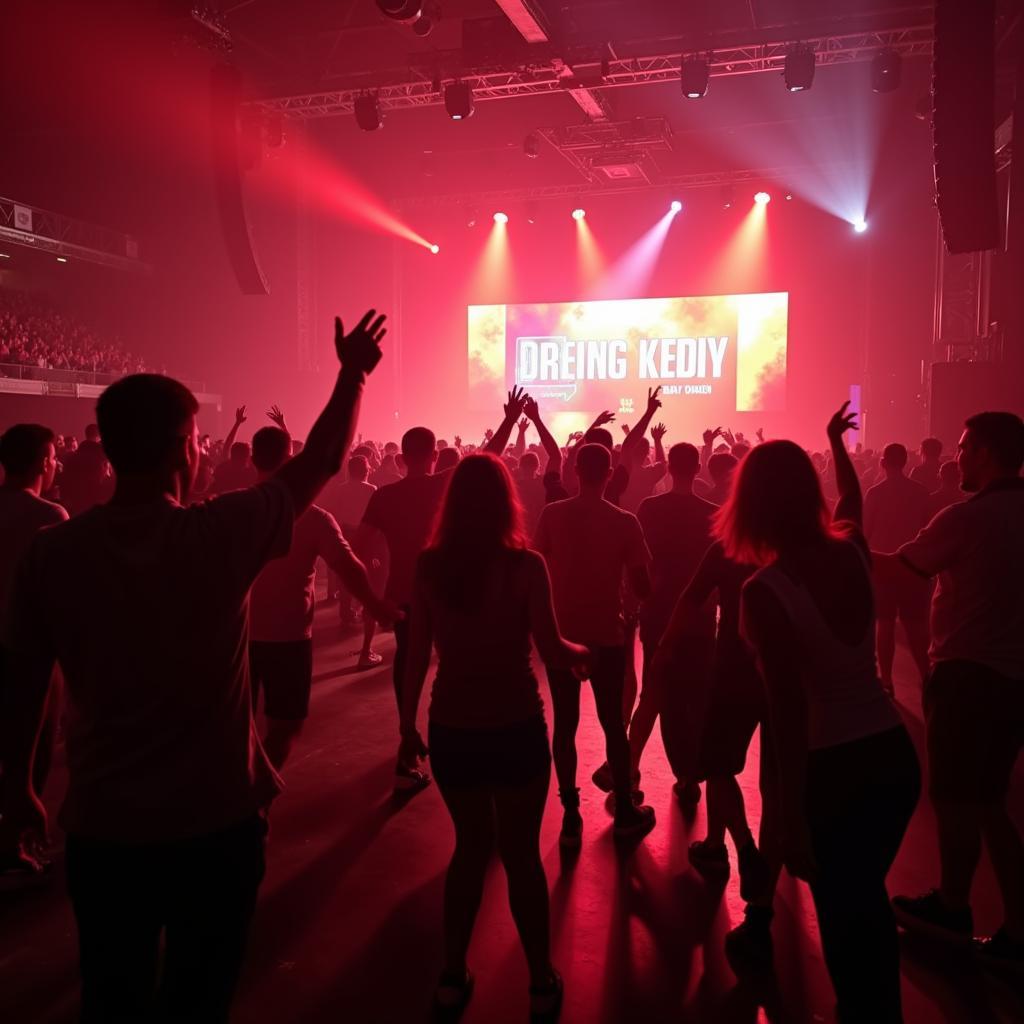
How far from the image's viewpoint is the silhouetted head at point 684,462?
4.35 metres

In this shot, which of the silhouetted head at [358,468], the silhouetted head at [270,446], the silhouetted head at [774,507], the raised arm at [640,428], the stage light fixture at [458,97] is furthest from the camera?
the stage light fixture at [458,97]

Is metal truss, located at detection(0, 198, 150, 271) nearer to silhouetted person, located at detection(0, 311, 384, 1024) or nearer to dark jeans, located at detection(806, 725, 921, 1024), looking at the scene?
silhouetted person, located at detection(0, 311, 384, 1024)

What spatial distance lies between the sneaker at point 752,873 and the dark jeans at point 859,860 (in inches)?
44.5

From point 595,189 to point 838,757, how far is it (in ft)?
64.3

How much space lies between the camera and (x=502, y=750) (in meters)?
2.42

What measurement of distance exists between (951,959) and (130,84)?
1615cm

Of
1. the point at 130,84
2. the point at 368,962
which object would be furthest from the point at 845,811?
the point at 130,84

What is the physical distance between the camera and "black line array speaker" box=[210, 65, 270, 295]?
999 centimetres

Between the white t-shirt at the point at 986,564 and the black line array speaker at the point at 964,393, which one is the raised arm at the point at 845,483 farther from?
the black line array speaker at the point at 964,393

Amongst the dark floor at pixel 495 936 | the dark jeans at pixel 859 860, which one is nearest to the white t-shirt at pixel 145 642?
the dark jeans at pixel 859 860

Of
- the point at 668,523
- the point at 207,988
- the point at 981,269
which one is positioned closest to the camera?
the point at 207,988

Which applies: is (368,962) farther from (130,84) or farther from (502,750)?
(130,84)

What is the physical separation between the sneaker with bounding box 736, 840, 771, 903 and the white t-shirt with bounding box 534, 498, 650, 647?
1.07m

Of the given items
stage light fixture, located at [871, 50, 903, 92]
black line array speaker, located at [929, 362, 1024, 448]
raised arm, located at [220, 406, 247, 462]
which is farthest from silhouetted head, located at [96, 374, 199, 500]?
stage light fixture, located at [871, 50, 903, 92]
